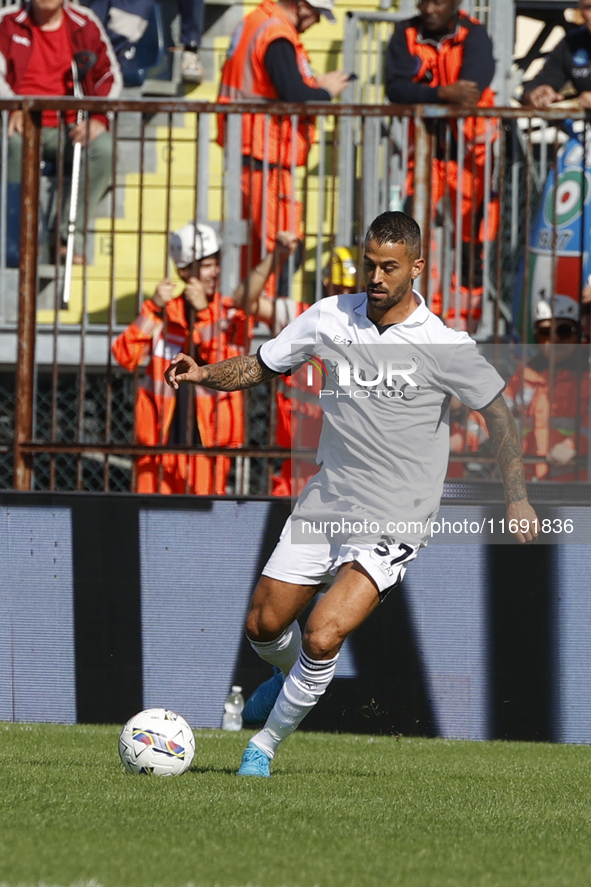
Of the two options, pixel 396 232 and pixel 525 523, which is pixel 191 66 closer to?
pixel 396 232

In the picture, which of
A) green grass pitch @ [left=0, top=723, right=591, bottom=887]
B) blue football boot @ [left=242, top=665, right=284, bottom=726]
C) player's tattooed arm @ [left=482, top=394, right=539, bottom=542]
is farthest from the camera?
blue football boot @ [left=242, top=665, right=284, bottom=726]

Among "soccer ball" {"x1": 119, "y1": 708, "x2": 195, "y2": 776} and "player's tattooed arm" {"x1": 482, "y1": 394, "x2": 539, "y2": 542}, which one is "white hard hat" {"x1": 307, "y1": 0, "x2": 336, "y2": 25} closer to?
"player's tattooed arm" {"x1": 482, "y1": 394, "x2": 539, "y2": 542}

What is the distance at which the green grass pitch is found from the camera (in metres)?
3.87

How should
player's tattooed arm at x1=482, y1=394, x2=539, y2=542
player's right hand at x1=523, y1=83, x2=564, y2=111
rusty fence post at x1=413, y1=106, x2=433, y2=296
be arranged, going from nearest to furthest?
1. player's tattooed arm at x1=482, y1=394, x2=539, y2=542
2. rusty fence post at x1=413, y1=106, x2=433, y2=296
3. player's right hand at x1=523, y1=83, x2=564, y2=111

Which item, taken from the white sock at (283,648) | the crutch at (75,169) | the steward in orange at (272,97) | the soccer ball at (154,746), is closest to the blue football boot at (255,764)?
the soccer ball at (154,746)

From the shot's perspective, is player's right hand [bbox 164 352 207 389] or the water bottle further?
the water bottle

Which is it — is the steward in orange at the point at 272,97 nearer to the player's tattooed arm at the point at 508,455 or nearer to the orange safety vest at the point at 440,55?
the orange safety vest at the point at 440,55

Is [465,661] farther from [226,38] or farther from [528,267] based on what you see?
[226,38]

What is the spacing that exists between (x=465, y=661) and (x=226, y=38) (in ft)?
24.2

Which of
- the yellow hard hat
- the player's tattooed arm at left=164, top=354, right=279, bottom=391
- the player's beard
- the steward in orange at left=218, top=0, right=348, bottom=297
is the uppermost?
the steward in orange at left=218, top=0, right=348, bottom=297

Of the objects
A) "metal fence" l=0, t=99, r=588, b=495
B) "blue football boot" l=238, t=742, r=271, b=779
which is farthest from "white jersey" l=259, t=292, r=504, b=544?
"metal fence" l=0, t=99, r=588, b=495

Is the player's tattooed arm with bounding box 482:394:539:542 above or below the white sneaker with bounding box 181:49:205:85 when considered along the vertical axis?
below

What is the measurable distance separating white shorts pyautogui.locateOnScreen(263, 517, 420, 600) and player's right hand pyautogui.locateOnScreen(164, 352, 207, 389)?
0.76m

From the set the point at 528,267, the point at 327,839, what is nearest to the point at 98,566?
the point at 528,267
